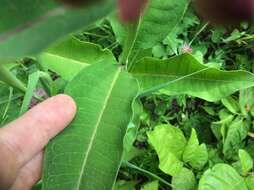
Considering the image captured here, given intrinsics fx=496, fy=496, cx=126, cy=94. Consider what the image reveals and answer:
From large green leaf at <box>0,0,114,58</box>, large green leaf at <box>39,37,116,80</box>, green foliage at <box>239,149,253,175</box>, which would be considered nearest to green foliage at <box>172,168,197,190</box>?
green foliage at <box>239,149,253,175</box>

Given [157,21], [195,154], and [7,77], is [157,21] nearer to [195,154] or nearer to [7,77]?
[7,77]

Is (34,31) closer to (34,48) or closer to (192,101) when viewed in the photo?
(34,48)

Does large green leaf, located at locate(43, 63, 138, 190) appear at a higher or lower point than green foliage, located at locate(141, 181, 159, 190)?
higher

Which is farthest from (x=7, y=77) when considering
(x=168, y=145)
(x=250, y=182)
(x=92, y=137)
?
(x=250, y=182)

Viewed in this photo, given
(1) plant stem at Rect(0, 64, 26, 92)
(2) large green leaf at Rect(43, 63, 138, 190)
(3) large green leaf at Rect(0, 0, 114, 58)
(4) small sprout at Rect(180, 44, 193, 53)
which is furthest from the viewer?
(4) small sprout at Rect(180, 44, 193, 53)

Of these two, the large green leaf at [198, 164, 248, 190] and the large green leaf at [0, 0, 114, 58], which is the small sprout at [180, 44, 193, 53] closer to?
the large green leaf at [198, 164, 248, 190]

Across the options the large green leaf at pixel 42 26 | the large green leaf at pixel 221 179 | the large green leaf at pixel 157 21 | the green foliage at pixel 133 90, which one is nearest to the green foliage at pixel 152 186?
the green foliage at pixel 133 90
